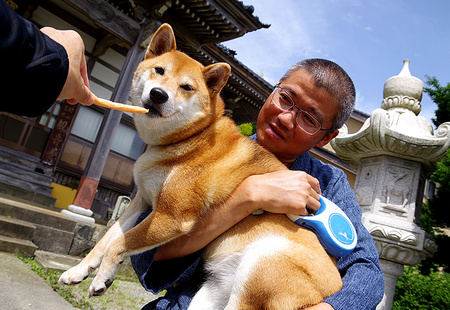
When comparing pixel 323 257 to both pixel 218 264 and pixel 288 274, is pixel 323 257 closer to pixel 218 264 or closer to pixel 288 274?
pixel 288 274

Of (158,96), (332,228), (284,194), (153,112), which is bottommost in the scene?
(332,228)

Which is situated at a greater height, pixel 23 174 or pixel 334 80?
pixel 334 80

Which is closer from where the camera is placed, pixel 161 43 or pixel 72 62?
pixel 72 62

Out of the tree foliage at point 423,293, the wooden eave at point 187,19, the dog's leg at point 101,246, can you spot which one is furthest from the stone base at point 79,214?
the tree foliage at point 423,293

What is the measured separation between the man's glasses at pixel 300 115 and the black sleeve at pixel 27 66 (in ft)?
5.31

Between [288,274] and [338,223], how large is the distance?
423 millimetres

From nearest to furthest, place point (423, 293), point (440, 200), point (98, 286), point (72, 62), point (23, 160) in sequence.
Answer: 1. point (72, 62)
2. point (98, 286)
3. point (423, 293)
4. point (440, 200)
5. point (23, 160)

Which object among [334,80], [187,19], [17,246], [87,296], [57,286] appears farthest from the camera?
[187,19]

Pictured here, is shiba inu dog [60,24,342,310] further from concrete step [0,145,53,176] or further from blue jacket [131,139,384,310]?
concrete step [0,145,53,176]

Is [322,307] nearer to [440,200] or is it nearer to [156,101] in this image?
[156,101]

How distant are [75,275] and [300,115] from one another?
1862 mm

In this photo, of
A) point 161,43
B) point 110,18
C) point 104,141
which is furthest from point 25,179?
point 161,43

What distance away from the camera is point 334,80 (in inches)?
89.4

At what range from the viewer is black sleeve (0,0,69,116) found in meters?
0.93
